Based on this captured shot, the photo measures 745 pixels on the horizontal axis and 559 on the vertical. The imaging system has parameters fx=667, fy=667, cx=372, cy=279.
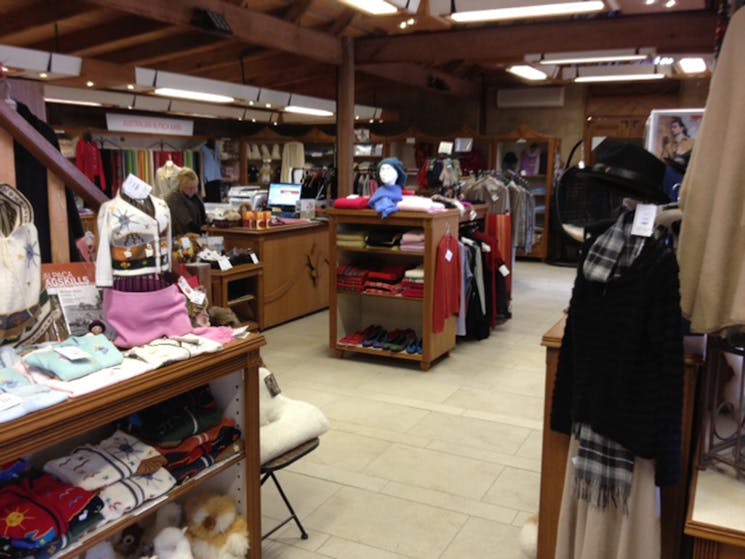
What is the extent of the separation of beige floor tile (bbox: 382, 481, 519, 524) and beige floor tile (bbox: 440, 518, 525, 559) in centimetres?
7

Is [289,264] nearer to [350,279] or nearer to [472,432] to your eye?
[350,279]

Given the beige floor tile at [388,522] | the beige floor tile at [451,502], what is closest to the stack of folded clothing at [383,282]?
the beige floor tile at [451,502]

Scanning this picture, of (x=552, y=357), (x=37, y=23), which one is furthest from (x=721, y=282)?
(x=37, y=23)

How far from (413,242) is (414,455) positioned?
192 cm

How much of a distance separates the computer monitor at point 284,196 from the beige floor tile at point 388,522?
4.86 meters

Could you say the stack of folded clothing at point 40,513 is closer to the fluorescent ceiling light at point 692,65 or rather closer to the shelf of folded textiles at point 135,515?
the shelf of folded textiles at point 135,515

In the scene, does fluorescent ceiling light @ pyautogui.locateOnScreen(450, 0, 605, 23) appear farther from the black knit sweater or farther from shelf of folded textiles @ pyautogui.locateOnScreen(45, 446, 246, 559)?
shelf of folded textiles @ pyautogui.locateOnScreen(45, 446, 246, 559)

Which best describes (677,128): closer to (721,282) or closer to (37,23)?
(721,282)

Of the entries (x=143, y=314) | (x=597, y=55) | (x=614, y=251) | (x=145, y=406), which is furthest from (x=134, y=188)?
(x=597, y=55)

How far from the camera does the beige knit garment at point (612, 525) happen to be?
2018 millimetres

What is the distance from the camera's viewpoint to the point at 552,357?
2.41 metres

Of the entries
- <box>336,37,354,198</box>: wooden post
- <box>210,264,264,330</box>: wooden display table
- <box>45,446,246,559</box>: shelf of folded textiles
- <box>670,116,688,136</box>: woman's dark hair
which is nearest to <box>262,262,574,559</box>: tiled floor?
<box>210,264,264,330</box>: wooden display table

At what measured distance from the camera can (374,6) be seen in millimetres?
4742

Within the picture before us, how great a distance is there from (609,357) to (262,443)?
1.39 m
